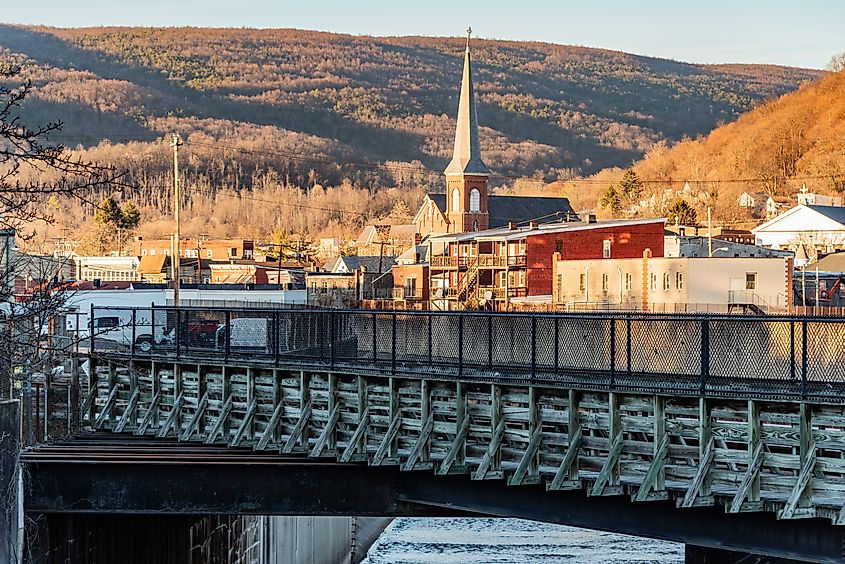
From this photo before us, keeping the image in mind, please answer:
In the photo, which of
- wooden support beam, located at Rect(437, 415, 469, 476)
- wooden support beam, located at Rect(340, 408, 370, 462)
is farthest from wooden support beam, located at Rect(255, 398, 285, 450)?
wooden support beam, located at Rect(437, 415, 469, 476)

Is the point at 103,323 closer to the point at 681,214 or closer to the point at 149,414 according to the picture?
the point at 149,414

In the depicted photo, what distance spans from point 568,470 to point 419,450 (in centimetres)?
323

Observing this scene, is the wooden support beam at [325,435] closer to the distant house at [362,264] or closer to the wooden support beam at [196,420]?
the wooden support beam at [196,420]

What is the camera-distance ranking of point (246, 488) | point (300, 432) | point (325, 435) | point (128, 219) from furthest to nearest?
point (128, 219) < point (300, 432) < point (325, 435) < point (246, 488)

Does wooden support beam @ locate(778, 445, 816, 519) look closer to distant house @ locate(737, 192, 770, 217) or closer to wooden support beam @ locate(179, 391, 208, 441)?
wooden support beam @ locate(179, 391, 208, 441)

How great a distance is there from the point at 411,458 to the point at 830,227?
9677 cm

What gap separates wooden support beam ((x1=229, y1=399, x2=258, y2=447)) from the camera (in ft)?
92.9

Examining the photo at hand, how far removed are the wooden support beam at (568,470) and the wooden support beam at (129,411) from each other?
12299mm

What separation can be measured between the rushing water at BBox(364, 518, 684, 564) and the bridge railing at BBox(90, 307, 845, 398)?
1817 centimetres

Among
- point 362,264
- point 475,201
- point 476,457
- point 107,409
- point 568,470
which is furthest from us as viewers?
point 475,201

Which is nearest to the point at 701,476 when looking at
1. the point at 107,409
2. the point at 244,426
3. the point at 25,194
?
the point at 25,194

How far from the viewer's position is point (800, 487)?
19.2 metres

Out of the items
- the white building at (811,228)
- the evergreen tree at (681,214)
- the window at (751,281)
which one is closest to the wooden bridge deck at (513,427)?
the window at (751,281)

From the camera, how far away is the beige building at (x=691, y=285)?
6656 cm
